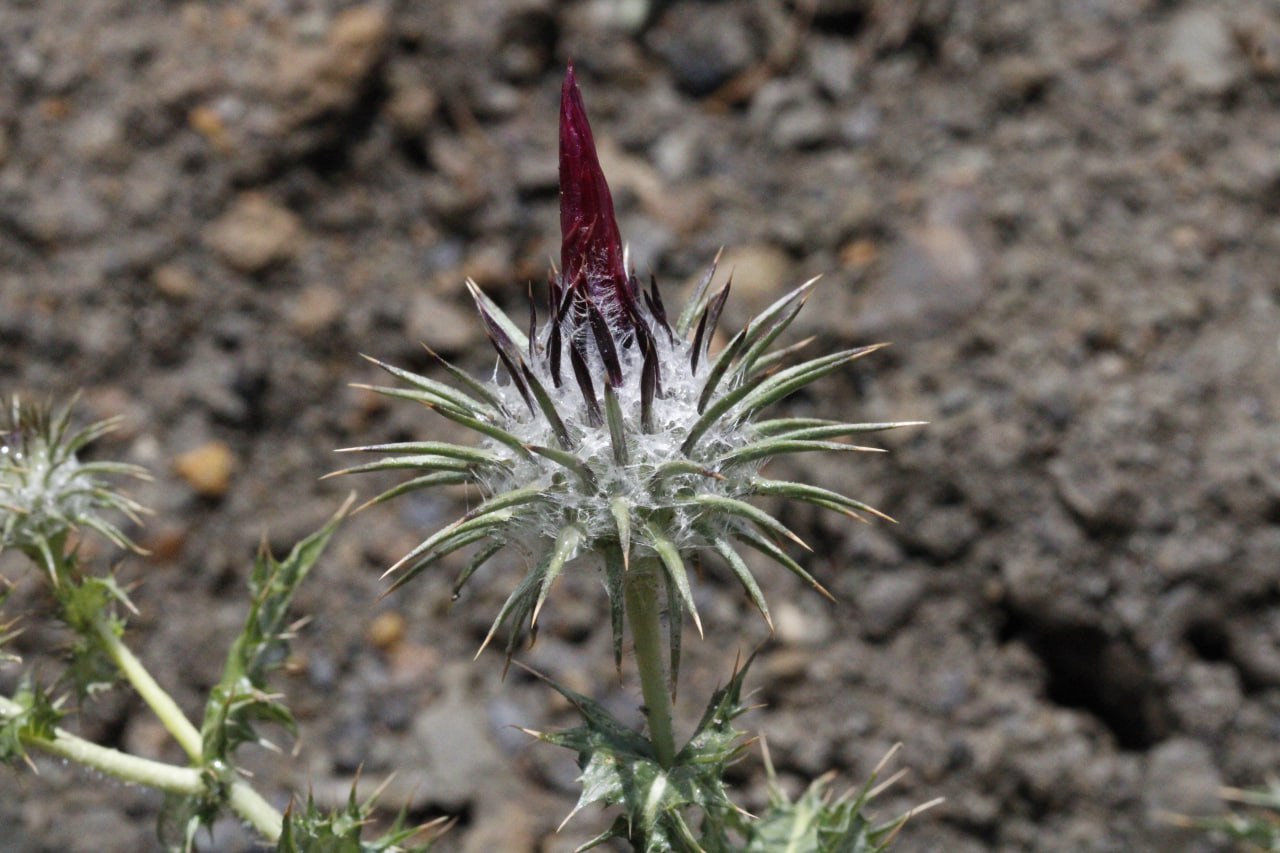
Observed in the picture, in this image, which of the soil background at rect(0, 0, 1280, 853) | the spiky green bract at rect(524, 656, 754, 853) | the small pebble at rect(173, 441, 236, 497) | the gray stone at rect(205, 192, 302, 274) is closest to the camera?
the spiky green bract at rect(524, 656, 754, 853)

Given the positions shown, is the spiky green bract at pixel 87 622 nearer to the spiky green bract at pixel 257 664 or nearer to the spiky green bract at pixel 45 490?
the spiky green bract at pixel 45 490

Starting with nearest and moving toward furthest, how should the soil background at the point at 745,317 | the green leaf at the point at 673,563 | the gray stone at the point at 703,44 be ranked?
the green leaf at the point at 673,563, the soil background at the point at 745,317, the gray stone at the point at 703,44

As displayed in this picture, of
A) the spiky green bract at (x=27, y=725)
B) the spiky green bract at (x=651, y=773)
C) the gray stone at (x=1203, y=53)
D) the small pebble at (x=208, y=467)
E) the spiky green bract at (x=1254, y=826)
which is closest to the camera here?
the spiky green bract at (x=651, y=773)

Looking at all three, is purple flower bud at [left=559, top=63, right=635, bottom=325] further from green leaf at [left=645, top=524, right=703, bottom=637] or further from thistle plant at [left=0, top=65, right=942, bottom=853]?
green leaf at [left=645, top=524, right=703, bottom=637]

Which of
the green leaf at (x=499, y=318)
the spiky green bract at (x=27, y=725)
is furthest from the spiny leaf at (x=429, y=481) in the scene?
the spiky green bract at (x=27, y=725)

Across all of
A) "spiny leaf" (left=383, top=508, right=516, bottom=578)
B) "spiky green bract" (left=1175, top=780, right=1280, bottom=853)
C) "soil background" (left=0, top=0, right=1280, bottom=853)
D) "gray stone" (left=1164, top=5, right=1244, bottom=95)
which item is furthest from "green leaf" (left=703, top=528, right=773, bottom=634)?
"gray stone" (left=1164, top=5, right=1244, bottom=95)

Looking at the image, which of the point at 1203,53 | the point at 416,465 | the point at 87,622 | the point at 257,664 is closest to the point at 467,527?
the point at 416,465

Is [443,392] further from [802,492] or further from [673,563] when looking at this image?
[802,492]
